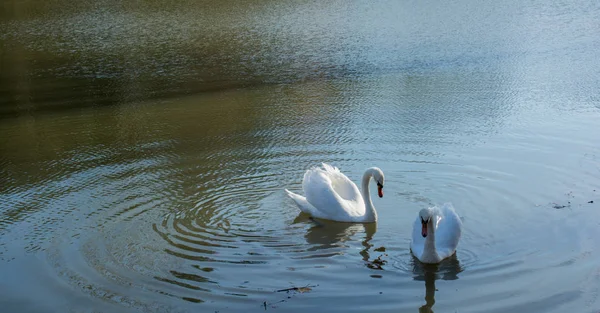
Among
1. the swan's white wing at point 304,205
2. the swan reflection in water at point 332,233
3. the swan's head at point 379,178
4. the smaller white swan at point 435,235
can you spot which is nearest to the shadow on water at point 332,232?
the swan reflection in water at point 332,233

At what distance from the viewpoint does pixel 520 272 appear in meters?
6.90

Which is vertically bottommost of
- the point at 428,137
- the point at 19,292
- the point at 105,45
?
the point at 19,292

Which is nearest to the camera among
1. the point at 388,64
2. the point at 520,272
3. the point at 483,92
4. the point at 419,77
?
the point at 520,272

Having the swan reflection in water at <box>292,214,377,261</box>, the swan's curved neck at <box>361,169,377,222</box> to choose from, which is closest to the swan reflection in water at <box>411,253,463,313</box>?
the swan reflection in water at <box>292,214,377,261</box>

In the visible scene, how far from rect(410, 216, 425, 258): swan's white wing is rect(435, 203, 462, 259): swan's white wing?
167 millimetres

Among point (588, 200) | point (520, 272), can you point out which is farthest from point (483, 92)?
point (520, 272)

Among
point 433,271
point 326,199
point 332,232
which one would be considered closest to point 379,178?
point 326,199

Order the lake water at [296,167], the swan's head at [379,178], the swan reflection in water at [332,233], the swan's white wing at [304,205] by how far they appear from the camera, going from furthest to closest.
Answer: the swan's white wing at [304,205] → the swan's head at [379,178] → the swan reflection in water at [332,233] → the lake water at [296,167]

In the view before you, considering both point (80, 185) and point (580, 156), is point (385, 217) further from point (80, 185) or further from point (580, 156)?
point (80, 185)

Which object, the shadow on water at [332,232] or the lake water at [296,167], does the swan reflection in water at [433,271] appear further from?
the shadow on water at [332,232]

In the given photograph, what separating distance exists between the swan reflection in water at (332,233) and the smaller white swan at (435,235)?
0.62 metres

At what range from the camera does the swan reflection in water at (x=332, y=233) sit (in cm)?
808

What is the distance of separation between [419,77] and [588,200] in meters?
7.68

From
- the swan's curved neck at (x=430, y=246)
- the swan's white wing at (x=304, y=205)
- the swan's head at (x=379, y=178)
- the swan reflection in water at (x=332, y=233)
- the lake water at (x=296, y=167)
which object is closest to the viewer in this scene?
the lake water at (x=296, y=167)
